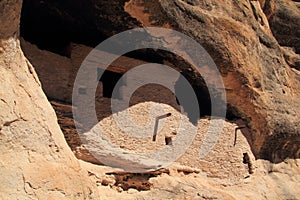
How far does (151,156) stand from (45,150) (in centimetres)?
327

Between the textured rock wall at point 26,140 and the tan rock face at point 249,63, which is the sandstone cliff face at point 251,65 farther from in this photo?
the textured rock wall at point 26,140

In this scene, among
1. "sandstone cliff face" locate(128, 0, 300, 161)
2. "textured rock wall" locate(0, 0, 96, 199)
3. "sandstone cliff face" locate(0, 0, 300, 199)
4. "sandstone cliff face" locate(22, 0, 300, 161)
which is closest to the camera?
"textured rock wall" locate(0, 0, 96, 199)

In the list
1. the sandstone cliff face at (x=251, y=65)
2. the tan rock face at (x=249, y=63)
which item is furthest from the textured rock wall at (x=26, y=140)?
the tan rock face at (x=249, y=63)

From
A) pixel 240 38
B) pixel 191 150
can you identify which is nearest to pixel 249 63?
pixel 240 38

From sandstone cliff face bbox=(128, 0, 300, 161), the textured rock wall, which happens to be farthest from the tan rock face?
the textured rock wall

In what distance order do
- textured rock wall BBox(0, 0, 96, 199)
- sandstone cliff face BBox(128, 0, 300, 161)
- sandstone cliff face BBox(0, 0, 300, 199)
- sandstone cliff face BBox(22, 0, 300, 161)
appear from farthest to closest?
sandstone cliff face BBox(128, 0, 300, 161) < sandstone cliff face BBox(22, 0, 300, 161) < sandstone cliff face BBox(0, 0, 300, 199) < textured rock wall BBox(0, 0, 96, 199)

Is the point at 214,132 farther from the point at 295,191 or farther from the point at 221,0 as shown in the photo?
the point at 221,0

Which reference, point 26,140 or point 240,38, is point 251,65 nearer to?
point 240,38

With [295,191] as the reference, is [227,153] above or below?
above

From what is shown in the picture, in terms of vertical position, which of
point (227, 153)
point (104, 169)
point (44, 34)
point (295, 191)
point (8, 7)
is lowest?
point (295, 191)

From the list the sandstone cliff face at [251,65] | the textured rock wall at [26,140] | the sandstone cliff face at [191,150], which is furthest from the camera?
the sandstone cliff face at [251,65]

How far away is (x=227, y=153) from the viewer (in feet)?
29.7

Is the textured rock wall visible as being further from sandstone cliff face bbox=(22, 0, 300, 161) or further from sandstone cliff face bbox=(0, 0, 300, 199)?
sandstone cliff face bbox=(22, 0, 300, 161)

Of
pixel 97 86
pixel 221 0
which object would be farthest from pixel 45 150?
pixel 221 0
